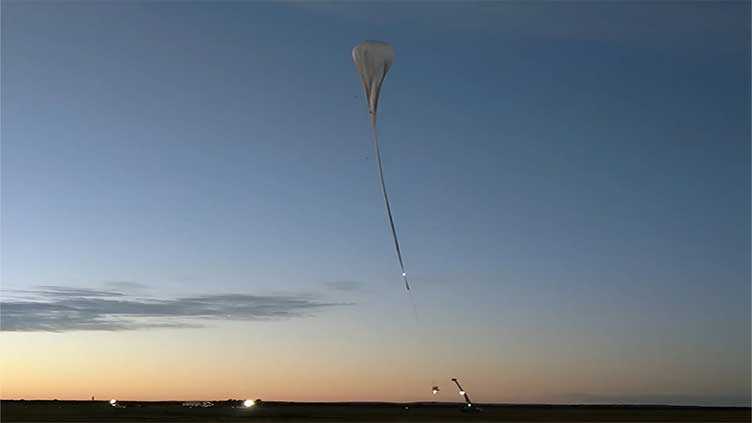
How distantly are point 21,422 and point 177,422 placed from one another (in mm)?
11092

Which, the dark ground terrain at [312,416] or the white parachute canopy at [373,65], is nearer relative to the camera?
the white parachute canopy at [373,65]

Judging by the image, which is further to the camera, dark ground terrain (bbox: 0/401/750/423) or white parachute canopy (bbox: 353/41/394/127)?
dark ground terrain (bbox: 0/401/750/423)

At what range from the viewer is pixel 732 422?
254 feet

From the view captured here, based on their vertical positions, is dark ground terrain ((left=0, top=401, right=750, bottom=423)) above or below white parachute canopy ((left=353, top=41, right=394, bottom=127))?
below

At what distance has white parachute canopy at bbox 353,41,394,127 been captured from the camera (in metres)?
37.7

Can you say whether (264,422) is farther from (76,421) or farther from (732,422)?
(732,422)

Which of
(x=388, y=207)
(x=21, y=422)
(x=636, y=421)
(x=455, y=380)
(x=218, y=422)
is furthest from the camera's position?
(x=636, y=421)

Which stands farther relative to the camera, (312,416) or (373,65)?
(312,416)

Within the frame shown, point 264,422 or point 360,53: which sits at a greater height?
point 360,53

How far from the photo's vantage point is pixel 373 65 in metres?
37.8

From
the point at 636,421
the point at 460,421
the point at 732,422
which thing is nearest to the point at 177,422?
the point at 460,421

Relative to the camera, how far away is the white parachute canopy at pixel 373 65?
37719mm

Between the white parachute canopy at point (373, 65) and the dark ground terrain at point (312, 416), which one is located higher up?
the white parachute canopy at point (373, 65)

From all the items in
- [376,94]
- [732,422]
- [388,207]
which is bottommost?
[732,422]
